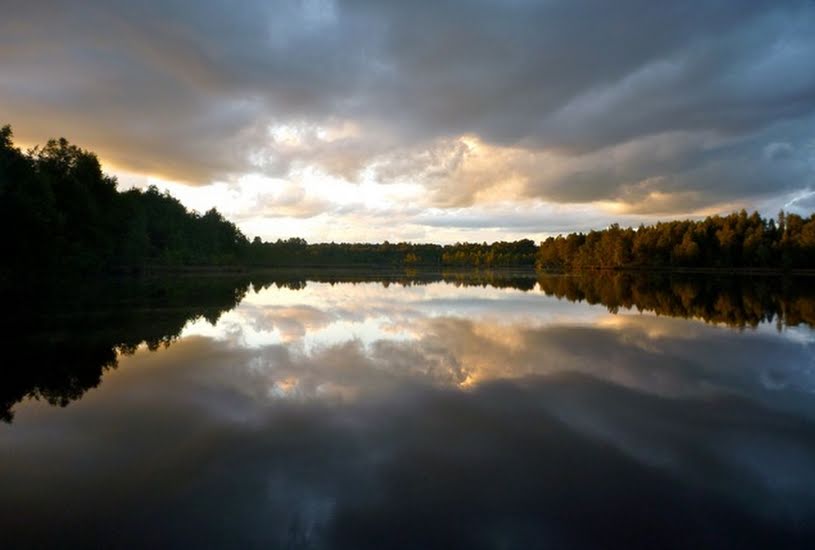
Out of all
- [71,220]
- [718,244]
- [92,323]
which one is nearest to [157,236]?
[71,220]

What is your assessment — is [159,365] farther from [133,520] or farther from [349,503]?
[349,503]

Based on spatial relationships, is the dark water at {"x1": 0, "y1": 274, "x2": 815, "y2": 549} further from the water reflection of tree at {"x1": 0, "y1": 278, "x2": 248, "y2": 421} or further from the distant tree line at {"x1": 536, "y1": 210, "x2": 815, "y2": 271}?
the distant tree line at {"x1": 536, "y1": 210, "x2": 815, "y2": 271}

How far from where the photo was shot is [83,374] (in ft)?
42.4

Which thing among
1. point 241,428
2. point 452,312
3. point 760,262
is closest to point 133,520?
point 241,428

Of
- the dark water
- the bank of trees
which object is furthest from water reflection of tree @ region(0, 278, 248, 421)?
the bank of trees

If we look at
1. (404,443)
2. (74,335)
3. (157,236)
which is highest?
(157,236)

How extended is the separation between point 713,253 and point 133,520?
122902 mm

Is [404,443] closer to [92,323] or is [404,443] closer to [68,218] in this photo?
[92,323]

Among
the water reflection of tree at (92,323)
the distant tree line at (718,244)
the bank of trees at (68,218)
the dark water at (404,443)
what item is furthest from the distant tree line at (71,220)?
the distant tree line at (718,244)

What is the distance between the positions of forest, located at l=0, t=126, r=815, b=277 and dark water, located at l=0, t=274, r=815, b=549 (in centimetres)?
3778

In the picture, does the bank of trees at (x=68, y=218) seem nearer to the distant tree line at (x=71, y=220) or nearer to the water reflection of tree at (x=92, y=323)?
the distant tree line at (x=71, y=220)

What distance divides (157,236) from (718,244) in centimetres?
11587

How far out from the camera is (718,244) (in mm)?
106562

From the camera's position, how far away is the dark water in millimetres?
5750
